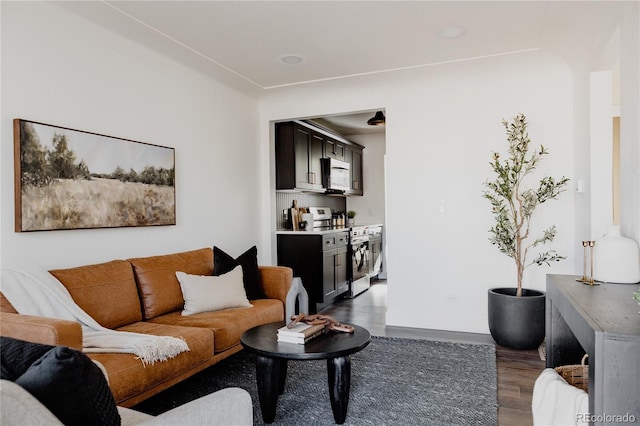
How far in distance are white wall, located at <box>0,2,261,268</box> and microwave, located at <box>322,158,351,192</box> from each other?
4.40 feet

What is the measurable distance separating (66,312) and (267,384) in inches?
45.4

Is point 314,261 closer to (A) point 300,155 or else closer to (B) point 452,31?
(A) point 300,155

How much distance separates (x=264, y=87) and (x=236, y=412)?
3709 millimetres

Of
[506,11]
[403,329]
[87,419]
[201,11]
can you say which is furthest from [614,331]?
[403,329]

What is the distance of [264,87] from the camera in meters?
4.57

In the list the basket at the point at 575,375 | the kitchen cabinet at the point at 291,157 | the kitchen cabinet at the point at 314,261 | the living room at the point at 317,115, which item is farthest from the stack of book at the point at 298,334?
the kitchen cabinet at the point at 291,157

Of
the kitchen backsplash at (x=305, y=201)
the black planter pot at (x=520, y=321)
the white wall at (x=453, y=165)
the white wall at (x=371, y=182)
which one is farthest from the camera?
the white wall at (x=371, y=182)

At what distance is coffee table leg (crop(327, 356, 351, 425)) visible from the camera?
2330mm

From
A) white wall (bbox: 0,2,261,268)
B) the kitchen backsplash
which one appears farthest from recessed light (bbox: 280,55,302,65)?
the kitchen backsplash

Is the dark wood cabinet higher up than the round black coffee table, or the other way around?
the dark wood cabinet

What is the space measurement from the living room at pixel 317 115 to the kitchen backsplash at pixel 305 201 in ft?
1.40

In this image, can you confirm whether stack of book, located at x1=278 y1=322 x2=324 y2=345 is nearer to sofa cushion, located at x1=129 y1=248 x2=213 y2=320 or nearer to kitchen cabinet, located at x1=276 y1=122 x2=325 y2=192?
sofa cushion, located at x1=129 y1=248 x2=213 y2=320

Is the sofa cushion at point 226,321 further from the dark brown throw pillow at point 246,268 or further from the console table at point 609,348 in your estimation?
the console table at point 609,348

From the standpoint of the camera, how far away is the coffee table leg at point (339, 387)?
2330 millimetres
